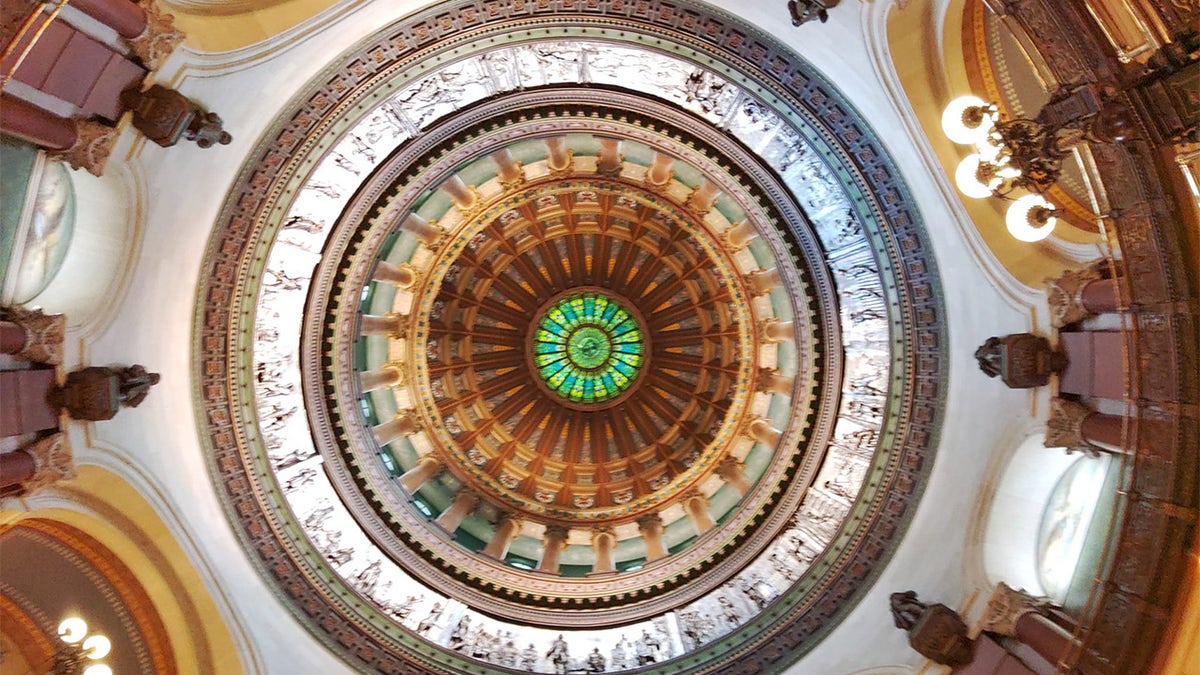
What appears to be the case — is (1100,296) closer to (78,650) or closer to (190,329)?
(190,329)

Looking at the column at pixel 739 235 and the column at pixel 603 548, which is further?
the column at pixel 603 548

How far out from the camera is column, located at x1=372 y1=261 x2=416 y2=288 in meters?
12.6

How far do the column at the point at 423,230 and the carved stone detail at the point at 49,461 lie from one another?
6.19 metres

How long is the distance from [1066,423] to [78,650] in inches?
489

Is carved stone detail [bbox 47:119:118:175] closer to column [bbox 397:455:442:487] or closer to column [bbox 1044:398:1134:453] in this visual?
column [bbox 397:455:442:487]

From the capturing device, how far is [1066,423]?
7891mm

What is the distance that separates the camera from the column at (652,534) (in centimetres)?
1388

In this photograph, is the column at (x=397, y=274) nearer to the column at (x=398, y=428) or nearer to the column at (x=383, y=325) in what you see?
the column at (x=383, y=325)

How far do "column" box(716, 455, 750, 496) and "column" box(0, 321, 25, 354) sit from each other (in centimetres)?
1133

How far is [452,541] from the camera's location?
1265 centimetres

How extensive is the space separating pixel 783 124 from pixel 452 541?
906 cm

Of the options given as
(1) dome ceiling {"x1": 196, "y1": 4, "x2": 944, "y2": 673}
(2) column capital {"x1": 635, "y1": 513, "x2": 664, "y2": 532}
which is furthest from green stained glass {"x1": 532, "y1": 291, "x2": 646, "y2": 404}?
(2) column capital {"x1": 635, "y1": 513, "x2": 664, "y2": 532}

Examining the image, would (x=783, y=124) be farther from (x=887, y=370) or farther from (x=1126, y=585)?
(x=1126, y=585)

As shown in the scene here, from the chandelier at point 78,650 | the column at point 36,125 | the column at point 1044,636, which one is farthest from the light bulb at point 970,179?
the chandelier at point 78,650
